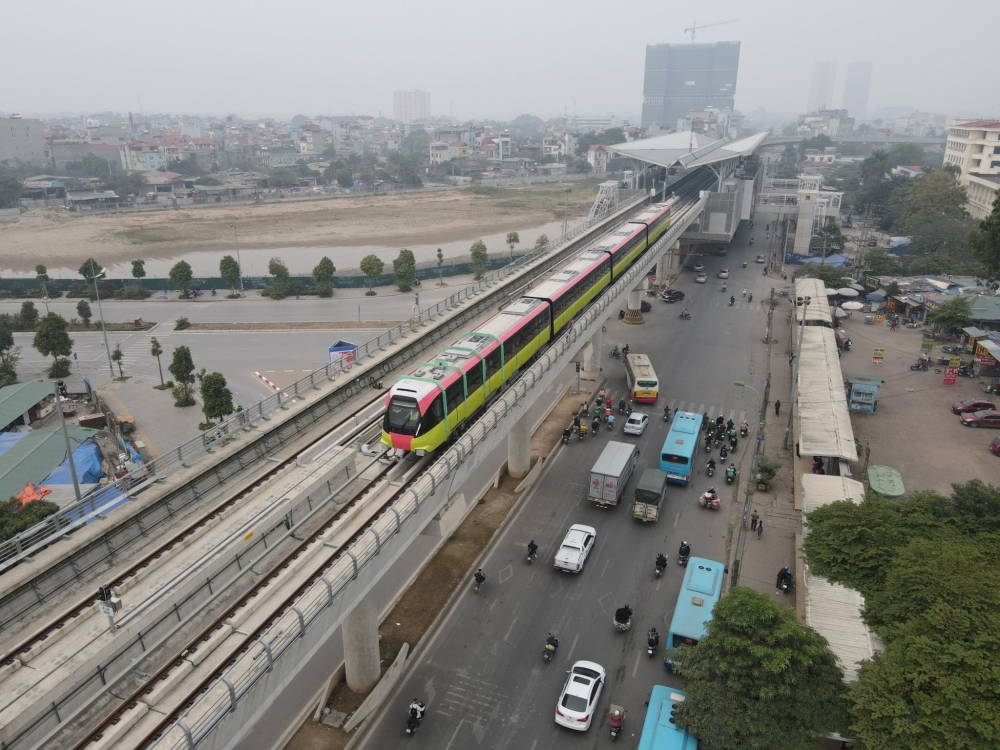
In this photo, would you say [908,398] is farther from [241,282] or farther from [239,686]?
[241,282]

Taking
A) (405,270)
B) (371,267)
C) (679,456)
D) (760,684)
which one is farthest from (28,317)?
(760,684)

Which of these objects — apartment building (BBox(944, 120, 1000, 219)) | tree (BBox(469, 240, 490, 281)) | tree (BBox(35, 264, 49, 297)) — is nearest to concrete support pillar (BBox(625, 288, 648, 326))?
tree (BBox(469, 240, 490, 281))

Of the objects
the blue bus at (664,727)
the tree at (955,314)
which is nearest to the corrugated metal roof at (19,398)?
the blue bus at (664,727)

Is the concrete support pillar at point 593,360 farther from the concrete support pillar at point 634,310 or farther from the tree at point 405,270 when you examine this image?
the tree at point 405,270

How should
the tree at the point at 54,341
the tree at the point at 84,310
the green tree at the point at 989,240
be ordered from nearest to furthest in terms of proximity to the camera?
the green tree at the point at 989,240 → the tree at the point at 54,341 → the tree at the point at 84,310

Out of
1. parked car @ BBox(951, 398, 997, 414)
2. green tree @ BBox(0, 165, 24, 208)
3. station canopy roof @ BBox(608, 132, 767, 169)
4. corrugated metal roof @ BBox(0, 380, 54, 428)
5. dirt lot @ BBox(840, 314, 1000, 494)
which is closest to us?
dirt lot @ BBox(840, 314, 1000, 494)

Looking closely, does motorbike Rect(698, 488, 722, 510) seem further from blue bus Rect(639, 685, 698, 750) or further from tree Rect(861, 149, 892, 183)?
tree Rect(861, 149, 892, 183)
